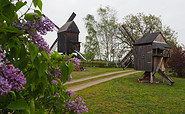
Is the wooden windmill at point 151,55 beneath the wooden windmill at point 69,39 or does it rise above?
beneath

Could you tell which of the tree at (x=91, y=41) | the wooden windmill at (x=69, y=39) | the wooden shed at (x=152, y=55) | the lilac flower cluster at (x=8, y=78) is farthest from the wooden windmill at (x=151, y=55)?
the tree at (x=91, y=41)

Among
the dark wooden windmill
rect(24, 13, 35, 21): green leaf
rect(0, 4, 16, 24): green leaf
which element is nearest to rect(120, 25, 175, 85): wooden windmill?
the dark wooden windmill

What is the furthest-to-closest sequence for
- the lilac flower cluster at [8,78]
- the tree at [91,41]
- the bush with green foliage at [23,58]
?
the tree at [91,41] → the bush with green foliage at [23,58] → the lilac flower cluster at [8,78]

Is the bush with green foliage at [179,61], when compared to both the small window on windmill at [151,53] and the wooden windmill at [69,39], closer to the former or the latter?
the small window on windmill at [151,53]

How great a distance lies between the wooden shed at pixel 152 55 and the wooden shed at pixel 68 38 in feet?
42.3

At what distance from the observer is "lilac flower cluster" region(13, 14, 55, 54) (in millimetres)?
1207

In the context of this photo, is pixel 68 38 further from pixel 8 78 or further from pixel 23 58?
pixel 8 78

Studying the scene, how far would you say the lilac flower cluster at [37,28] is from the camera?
3.96 feet

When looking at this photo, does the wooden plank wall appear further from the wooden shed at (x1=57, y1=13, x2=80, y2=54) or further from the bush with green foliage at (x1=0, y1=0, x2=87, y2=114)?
the bush with green foliage at (x1=0, y1=0, x2=87, y2=114)

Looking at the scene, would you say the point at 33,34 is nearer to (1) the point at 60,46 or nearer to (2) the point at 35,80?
(2) the point at 35,80

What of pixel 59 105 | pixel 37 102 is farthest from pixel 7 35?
pixel 59 105

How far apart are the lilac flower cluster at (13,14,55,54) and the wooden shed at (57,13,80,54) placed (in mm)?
22884

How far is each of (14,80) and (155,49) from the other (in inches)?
592

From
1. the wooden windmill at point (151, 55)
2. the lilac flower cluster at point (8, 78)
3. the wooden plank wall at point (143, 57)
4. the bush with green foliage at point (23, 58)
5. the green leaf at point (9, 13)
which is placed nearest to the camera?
the lilac flower cluster at point (8, 78)
